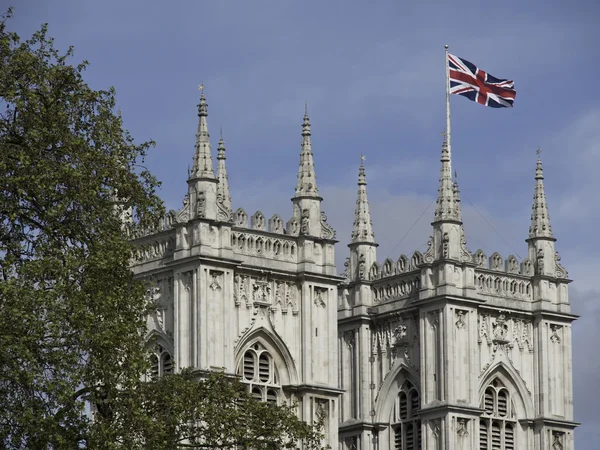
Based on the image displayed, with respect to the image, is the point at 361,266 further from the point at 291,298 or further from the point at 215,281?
the point at 215,281

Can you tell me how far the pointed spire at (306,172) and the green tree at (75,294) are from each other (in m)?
20.0

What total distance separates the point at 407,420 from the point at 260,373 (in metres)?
8.16

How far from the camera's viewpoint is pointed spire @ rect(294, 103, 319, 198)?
67.4 metres

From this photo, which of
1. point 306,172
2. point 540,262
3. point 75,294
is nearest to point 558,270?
point 540,262

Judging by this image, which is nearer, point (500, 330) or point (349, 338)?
point (500, 330)

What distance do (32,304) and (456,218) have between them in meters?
30.1

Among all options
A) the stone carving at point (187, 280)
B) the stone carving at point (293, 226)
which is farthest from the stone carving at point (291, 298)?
the stone carving at point (187, 280)

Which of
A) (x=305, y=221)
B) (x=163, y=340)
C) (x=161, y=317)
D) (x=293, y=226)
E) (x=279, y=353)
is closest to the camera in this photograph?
(x=163, y=340)

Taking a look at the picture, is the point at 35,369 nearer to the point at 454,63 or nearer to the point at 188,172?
the point at 188,172

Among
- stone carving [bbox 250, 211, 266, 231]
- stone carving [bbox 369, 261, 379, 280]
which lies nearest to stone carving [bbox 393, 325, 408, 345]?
stone carving [bbox 369, 261, 379, 280]

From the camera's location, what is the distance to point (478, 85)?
7262cm

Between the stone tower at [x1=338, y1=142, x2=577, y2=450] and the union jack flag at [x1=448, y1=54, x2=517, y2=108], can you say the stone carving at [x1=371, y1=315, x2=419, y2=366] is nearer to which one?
the stone tower at [x1=338, y1=142, x2=577, y2=450]

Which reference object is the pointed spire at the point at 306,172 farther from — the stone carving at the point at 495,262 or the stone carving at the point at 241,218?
the stone carving at the point at 495,262

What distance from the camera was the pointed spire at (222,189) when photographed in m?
64.6
